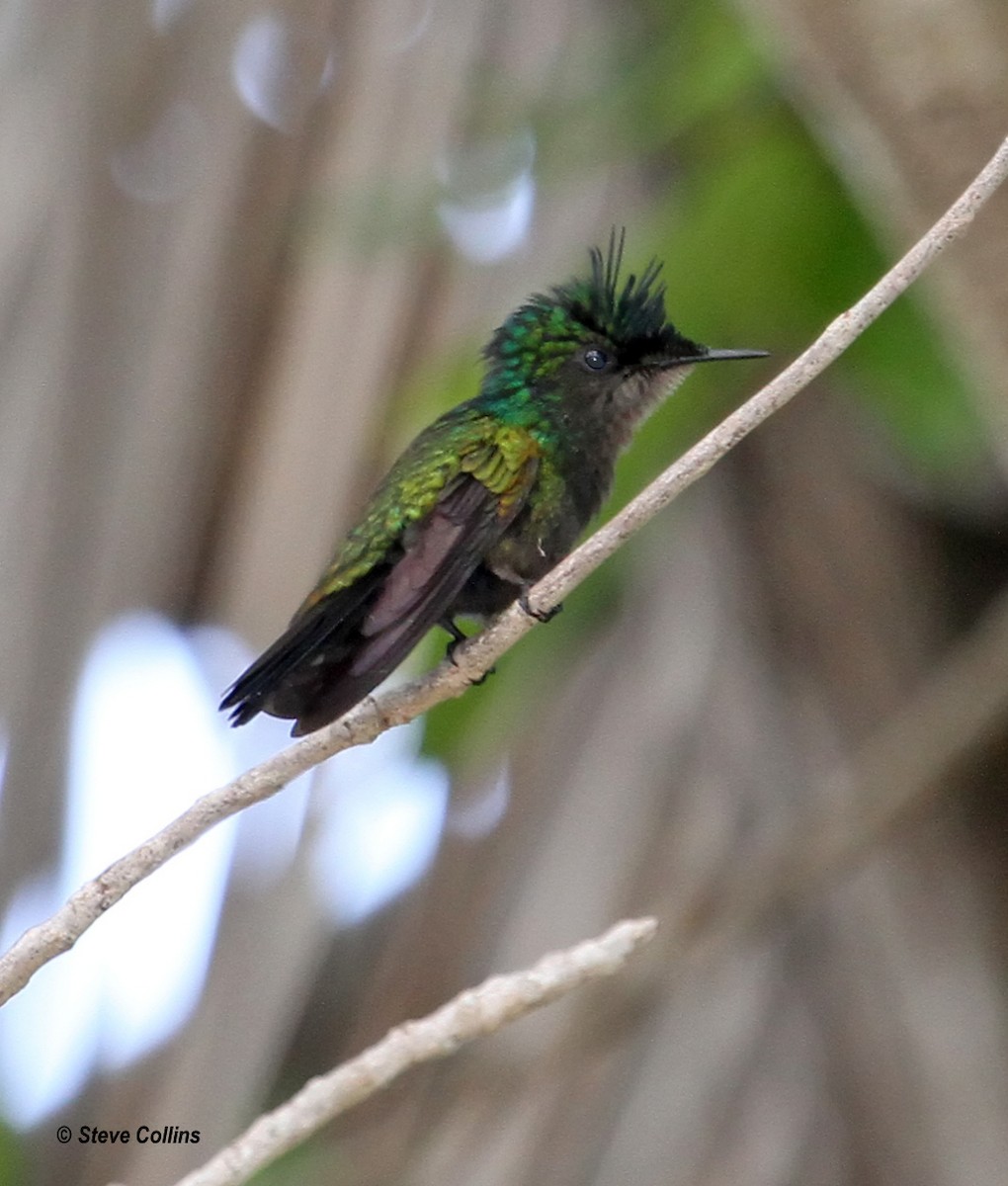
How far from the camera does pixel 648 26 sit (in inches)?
143

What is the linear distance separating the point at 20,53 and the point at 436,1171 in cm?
258

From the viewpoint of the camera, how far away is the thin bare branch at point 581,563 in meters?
1.56

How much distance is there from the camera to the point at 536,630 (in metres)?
3.00

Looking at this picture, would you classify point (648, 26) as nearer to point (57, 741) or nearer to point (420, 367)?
point (420, 367)

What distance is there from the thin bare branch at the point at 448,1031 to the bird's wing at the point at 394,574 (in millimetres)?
494

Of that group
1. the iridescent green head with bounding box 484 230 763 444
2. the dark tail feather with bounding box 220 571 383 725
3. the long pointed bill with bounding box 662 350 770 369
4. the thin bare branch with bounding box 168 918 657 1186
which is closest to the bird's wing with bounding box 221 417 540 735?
the dark tail feather with bounding box 220 571 383 725

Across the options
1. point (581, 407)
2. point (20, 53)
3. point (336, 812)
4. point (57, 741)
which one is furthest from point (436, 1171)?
point (20, 53)

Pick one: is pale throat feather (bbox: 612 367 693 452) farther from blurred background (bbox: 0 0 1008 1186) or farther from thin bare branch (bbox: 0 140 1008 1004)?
thin bare branch (bbox: 0 140 1008 1004)

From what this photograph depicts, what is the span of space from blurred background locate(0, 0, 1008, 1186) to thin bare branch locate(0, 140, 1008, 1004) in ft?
3.64

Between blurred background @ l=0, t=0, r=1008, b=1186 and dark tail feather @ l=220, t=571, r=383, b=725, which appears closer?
dark tail feather @ l=220, t=571, r=383, b=725

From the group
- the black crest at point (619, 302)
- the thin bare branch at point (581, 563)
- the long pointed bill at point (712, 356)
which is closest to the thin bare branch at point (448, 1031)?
the thin bare branch at point (581, 563)

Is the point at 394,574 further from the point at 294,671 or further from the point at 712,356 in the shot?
the point at 712,356

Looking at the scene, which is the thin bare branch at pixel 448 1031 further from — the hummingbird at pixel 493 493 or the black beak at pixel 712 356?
the black beak at pixel 712 356

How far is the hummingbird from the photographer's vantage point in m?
2.18
